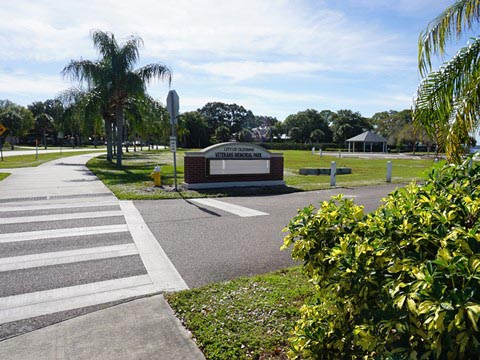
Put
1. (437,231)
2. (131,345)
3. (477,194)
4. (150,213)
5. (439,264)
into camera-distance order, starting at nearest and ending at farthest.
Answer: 1. (439,264)
2. (437,231)
3. (477,194)
4. (131,345)
5. (150,213)

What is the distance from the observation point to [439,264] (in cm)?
161

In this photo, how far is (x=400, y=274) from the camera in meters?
1.91

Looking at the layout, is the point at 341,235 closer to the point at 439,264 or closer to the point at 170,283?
the point at 439,264

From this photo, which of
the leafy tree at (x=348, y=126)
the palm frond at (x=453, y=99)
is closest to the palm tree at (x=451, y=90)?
the palm frond at (x=453, y=99)

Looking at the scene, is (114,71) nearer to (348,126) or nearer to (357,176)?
(357,176)

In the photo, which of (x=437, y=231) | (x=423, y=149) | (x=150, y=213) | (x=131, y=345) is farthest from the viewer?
(x=423, y=149)

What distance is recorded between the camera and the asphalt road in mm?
5117

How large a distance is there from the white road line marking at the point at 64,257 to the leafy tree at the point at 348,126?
75794 millimetres

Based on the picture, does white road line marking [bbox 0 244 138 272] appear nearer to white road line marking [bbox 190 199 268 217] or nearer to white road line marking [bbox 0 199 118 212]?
white road line marking [bbox 190 199 268 217]

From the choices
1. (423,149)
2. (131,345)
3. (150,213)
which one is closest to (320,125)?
(423,149)

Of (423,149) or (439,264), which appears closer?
(439,264)

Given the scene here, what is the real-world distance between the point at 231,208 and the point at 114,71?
15.8m

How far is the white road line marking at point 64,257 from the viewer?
16.9 feet

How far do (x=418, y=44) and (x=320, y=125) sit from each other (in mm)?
77989
